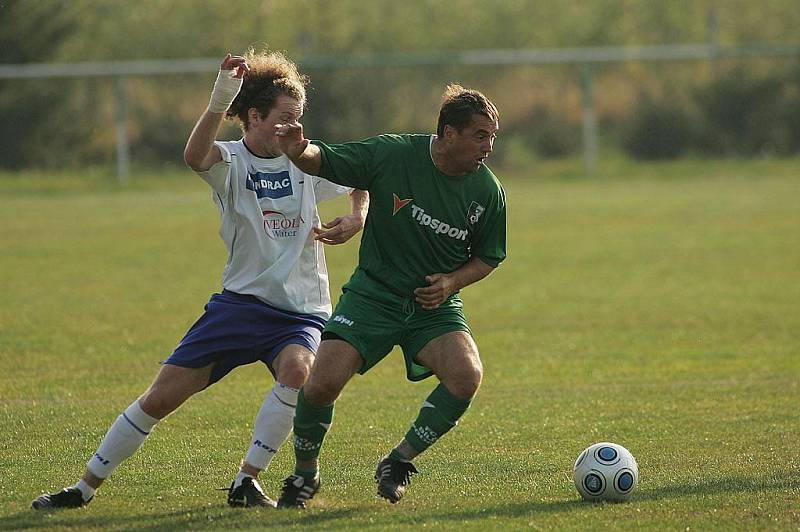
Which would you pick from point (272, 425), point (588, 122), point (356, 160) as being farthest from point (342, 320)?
point (588, 122)

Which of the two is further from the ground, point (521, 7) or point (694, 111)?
point (521, 7)

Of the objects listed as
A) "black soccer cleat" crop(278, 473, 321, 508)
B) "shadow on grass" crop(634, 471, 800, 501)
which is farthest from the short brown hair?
"shadow on grass" crop(634, 471, 800, 501)

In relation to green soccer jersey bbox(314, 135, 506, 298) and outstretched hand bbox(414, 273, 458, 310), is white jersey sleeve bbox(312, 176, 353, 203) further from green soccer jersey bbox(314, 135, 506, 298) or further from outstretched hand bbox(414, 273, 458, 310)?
outstretched hand bbox(414, 273, 458, 310)

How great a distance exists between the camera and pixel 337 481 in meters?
6.10

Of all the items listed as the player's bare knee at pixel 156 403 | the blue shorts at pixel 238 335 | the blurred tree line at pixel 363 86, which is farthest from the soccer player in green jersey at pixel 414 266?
the blurred tree line at pixel 363 86

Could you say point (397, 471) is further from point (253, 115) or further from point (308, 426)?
point (253, 115)

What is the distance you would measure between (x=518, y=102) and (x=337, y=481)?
93.9 feet

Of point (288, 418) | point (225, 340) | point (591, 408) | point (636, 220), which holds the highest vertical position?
point (225, 340)

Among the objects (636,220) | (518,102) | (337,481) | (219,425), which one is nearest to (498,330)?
(219,425)

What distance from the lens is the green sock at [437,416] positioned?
5.55 meters

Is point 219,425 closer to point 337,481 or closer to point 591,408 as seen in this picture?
point 337,481

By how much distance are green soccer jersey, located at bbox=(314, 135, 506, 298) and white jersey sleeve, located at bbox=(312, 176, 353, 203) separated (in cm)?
40

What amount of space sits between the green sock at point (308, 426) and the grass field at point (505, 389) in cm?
27

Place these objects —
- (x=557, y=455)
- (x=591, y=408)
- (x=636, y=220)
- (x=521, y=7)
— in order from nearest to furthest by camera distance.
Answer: (x=557, y=455), (x=591, y=408), (x=636, y=220), (x=521, y=7)
